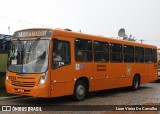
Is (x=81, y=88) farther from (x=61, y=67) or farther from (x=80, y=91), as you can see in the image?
(x=61, y=67)

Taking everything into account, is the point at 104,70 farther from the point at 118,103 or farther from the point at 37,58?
the point at 37,58

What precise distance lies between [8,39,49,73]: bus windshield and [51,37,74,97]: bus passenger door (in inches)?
14.6

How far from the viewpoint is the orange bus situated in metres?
11.9

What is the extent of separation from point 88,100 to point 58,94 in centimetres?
213

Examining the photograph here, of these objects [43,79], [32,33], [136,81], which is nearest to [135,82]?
[136,81]

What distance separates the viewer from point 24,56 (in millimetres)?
12281

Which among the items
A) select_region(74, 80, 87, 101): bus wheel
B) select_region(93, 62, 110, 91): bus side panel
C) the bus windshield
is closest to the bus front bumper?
the bus windshield

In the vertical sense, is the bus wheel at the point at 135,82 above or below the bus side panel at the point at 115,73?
below

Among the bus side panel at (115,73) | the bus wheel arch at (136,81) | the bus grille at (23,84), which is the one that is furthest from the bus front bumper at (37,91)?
the bus wheel arch at (136,81)

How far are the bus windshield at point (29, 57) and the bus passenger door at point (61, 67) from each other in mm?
372

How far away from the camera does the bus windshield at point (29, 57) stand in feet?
39.2

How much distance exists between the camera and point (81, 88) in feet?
45.1

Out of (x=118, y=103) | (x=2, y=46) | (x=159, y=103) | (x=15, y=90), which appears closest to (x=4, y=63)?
(x=2, y=46)

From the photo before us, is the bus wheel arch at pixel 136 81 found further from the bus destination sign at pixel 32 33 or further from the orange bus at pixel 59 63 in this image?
the bus destination sign at pixel 32 33
